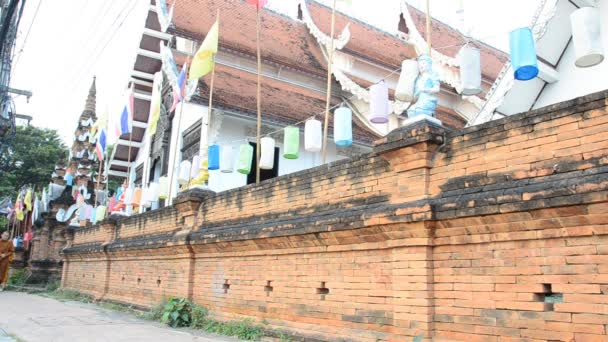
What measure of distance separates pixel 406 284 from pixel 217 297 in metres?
3.77

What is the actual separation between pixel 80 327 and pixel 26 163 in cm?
2691

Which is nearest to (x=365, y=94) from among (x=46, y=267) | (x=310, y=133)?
(x=310, y=133)

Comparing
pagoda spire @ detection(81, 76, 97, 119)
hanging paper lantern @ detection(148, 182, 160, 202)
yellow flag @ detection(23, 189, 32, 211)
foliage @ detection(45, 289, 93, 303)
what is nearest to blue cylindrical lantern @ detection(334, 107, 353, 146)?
hanging paper lantern @ detection(148, 182, 160, 202)

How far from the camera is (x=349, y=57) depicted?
51.6 ft

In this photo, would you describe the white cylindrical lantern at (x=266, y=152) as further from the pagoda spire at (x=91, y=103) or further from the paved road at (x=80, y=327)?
the pagoda spire at (x=91, y=103)

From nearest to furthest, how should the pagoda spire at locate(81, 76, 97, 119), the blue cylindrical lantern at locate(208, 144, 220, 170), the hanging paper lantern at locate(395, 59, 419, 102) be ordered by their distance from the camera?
1. the hanging paper lantern at locate(395, 59, 419, 102)
2. the blue cylindrical lantern at locate(208, 144, 220, 170)
3. the pagoda spire at locate(81, 76, 97, 119)

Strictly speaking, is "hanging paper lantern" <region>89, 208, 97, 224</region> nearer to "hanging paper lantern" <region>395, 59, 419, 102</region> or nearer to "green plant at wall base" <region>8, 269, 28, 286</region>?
"green plant at wall base" <region>8, 269, 28, 286</region>

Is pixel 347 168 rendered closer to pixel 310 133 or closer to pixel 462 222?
pixel 462 222

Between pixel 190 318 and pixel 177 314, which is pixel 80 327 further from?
pixel 190 318

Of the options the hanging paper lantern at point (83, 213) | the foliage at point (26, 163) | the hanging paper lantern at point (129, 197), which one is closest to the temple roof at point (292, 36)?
the hanging paper lantern at point (129, 197)

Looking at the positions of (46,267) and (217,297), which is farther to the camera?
(46,267)

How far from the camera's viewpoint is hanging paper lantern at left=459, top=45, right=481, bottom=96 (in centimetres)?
560

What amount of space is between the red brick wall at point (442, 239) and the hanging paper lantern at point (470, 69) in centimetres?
109

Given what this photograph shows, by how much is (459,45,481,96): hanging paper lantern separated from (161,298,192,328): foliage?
16.8ft
